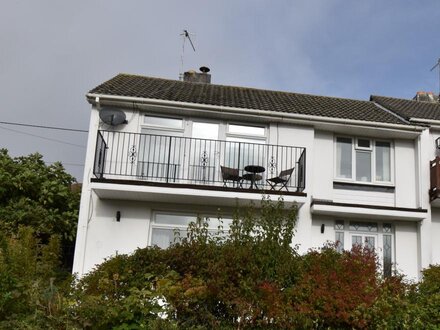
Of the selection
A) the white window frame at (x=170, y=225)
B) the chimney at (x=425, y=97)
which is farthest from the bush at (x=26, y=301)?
the chimney at (x=425, y=97)

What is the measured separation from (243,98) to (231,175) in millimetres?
3818

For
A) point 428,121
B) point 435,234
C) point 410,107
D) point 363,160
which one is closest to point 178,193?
point 363,160

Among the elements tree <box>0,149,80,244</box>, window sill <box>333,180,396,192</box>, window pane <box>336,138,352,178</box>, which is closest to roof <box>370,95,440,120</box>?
window pane <box>336,138,352,178</box>

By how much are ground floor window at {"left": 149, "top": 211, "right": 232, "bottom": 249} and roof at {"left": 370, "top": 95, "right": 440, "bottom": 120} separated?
6.81 meters

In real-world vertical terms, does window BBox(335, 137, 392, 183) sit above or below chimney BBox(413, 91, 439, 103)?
below

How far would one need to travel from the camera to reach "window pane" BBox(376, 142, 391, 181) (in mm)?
14097

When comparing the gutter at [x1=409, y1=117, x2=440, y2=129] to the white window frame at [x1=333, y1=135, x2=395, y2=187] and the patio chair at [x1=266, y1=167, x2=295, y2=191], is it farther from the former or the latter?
the patio chair at [x1=266, y1=167, x2=295, y2=191]

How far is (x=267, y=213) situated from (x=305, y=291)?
1642 millimetres

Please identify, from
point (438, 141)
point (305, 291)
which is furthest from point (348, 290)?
point (438, 141)

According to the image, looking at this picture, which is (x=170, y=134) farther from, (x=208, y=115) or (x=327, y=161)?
(x=327, y=161)

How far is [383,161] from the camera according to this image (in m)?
14.2

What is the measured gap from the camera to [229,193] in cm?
1219

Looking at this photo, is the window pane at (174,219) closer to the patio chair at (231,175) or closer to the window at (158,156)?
the window at (158,156)

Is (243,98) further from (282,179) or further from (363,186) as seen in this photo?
(363,186)
